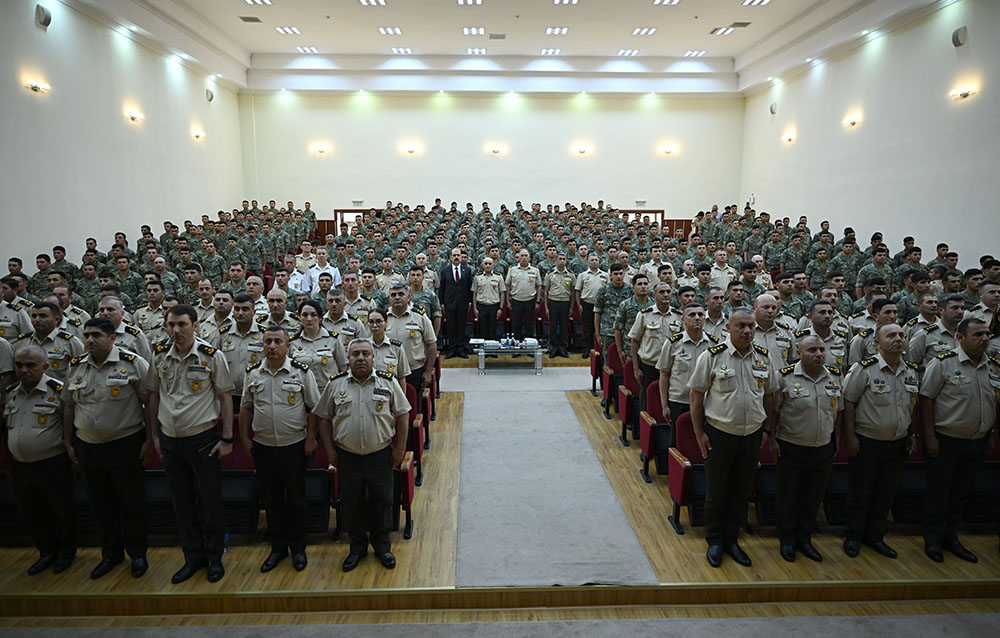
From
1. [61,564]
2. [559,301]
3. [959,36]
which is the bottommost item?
[61,564]

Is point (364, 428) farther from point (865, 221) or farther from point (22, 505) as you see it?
point (865, 221)

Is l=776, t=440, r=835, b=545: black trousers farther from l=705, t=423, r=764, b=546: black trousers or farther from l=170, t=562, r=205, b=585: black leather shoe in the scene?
l=170, t=562, r=205, b=585: black leather shoe

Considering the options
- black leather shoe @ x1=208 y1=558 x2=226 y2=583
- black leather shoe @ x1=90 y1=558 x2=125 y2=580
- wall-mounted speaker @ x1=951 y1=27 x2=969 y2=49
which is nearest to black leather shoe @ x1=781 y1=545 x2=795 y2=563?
black leather shoe @ x1=208 y1=558 x2=226 y2=583

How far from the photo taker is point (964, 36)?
Result: 9555mm

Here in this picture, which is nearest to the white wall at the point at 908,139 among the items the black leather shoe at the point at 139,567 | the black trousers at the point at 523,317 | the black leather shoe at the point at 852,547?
the black trousers at the point at 523,317

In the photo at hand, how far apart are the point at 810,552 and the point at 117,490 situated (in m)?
4.07

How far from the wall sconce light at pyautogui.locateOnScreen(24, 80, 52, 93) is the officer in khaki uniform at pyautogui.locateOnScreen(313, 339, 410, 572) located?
9.41m

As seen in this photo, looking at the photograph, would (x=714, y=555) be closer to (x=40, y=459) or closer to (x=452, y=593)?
(x=452, y=593)

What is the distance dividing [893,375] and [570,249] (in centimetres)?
650

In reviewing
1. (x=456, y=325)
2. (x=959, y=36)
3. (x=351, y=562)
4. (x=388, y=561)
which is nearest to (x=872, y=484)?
(x=388, y=561)

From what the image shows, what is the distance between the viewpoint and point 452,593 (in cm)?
326

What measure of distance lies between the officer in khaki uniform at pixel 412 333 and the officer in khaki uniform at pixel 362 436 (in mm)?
1648

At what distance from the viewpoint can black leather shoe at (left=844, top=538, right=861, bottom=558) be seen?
139 inches

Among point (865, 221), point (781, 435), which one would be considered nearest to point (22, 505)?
point (781, 435)
